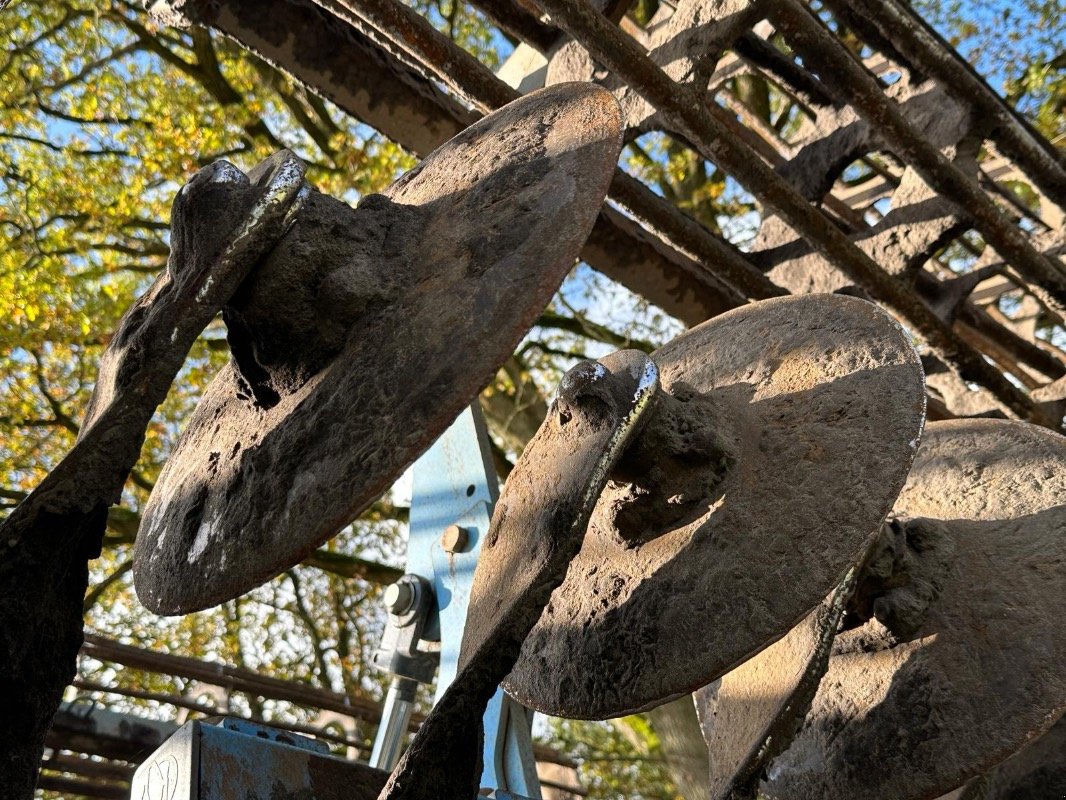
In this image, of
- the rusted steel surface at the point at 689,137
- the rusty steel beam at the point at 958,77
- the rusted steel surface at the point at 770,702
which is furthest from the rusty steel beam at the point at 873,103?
the rusted steel surface at the point at 770,702

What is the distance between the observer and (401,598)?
404 cm

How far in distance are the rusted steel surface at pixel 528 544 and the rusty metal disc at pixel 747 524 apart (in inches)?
11.1

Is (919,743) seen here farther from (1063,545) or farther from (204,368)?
(204,368)

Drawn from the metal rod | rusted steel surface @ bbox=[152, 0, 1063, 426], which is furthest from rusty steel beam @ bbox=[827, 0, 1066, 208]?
the metal rod

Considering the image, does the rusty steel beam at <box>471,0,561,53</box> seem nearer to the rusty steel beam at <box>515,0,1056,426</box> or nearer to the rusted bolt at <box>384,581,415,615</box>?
the rusty steel beam at <box>515,0,1056,426</box>

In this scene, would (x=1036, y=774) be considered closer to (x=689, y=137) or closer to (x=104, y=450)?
(x=689, y=137)

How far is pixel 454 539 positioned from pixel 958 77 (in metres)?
2.42

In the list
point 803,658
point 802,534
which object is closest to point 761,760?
point 803,658

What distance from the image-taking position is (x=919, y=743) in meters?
2.88

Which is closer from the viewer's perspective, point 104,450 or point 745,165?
point 104,450

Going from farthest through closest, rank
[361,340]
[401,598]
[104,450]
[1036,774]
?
[401,598], [1036,774], [361,340], [104,450]

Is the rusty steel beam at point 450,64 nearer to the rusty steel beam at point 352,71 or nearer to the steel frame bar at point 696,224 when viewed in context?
the steel frame bar at point 696,224

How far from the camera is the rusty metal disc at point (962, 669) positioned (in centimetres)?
281

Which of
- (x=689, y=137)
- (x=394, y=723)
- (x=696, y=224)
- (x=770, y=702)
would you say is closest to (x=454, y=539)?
(x=394, y=723)
